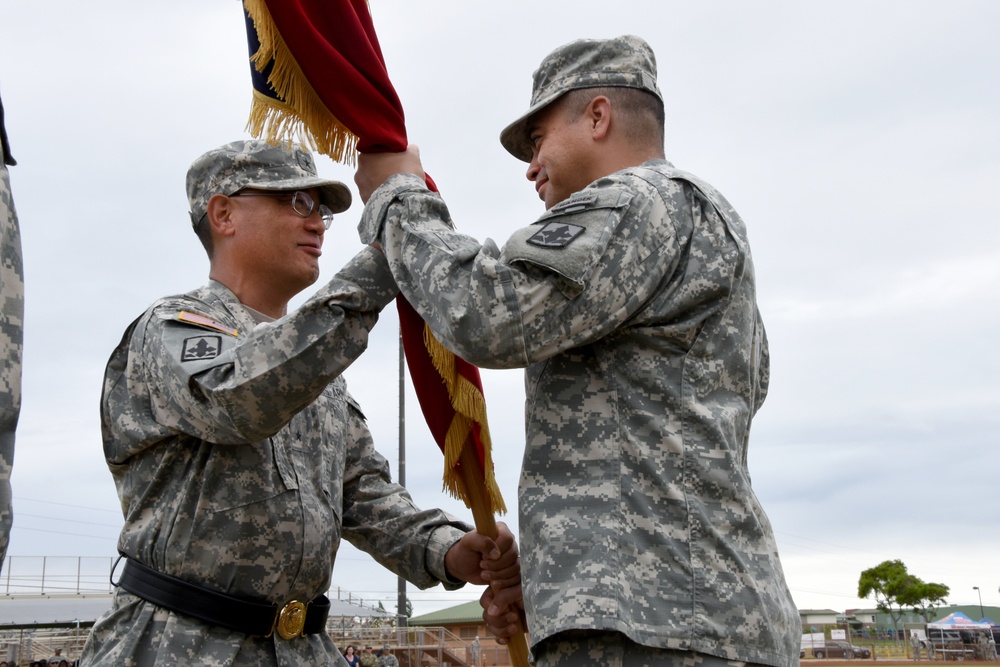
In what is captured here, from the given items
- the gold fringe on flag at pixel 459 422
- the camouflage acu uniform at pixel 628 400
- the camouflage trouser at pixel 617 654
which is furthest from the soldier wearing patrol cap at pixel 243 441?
the camouflage trouser at pixel 617 654

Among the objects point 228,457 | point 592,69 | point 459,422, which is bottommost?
point 228,457

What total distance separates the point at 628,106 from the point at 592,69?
0.52 ft

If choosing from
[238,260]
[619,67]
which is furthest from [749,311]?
[238,260]

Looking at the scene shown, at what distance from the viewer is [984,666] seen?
38500 mm

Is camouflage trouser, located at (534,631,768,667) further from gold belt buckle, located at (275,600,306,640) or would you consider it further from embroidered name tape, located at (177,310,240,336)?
embroidered name tape, located at (177,310,240,336)

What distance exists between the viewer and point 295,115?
3.28 metres

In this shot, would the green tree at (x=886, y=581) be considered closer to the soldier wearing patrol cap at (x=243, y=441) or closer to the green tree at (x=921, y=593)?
the green tree at (x=921, y=593)

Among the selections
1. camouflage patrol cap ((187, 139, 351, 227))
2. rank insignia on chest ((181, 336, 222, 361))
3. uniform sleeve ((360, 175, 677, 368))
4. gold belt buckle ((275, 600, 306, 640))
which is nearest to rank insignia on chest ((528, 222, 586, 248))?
uniform sleeve ((360, 175, 677, 368))

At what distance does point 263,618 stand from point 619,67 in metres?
2.11

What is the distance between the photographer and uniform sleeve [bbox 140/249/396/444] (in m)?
2.99

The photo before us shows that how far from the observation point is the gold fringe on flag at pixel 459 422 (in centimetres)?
321

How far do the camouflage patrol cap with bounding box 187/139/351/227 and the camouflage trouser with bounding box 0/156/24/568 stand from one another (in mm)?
1655

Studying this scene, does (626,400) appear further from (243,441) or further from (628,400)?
(243,441)

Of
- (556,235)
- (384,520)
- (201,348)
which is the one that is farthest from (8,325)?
(384,520)
